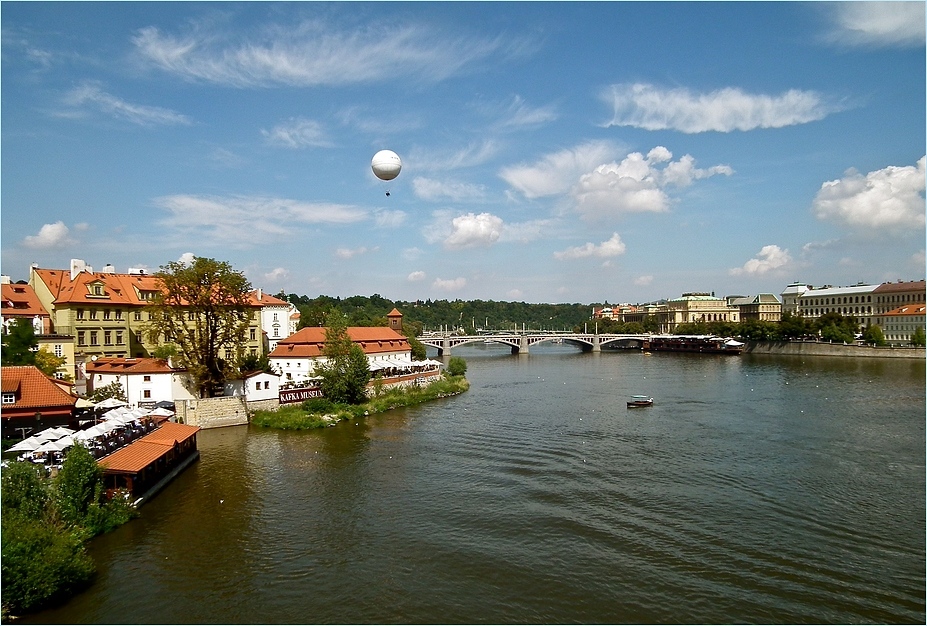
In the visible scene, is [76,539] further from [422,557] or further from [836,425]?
[836,425]

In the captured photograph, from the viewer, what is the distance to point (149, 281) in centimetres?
4244

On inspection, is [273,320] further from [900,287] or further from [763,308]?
[763,308]

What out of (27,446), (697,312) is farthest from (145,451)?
(697,312)

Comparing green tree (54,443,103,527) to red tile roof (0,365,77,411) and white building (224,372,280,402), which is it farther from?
white building (224,372,280,402)

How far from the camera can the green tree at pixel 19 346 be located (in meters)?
27.0

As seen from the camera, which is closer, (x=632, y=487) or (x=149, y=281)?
(x=632, y=487)

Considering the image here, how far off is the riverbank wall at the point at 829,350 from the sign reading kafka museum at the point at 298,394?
68.6 metres

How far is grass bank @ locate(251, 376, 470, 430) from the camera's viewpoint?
3067 cm

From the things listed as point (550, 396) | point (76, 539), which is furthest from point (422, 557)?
point (550, 396)

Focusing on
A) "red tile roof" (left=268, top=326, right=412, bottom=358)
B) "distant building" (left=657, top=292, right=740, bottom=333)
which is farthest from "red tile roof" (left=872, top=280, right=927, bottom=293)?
"red tile roof" (left=268, top=326, right=412, bottom=358)

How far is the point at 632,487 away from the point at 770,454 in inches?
311

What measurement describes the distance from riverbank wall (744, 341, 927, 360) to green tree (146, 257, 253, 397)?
73.1 meters

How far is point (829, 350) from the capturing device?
249ft

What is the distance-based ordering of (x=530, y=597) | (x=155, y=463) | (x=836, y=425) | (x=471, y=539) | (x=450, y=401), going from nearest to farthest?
(x=530, y=597) < (x=471, y=539) < (x=155, y=463) < (x=836, y=425) < (x=450, y=401)
